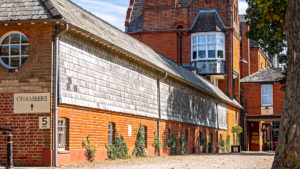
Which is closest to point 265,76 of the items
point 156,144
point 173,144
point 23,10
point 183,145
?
point 183,145

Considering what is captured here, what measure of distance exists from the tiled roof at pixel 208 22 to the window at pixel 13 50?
29728mm

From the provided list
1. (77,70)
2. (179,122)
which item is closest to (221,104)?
(179,122)

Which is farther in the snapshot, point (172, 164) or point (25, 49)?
point (172, 164)

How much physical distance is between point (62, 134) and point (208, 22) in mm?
30551

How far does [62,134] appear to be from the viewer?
16.6 m

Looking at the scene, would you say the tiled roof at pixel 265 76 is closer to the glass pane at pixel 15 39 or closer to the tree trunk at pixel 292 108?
the glass pane at pixel 15 39

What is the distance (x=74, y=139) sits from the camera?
56.3 ft

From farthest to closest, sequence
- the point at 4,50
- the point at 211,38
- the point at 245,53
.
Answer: the point at 245,53 < the point at 211,38 < the point at 4,50

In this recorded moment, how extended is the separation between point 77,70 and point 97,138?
3.13 meters

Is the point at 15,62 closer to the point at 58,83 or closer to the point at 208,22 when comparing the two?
the point at 58,83

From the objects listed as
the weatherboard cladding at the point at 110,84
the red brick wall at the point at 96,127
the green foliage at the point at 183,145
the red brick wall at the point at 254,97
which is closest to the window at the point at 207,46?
the red brick wall at the point at 254,97

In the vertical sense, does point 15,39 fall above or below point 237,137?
above

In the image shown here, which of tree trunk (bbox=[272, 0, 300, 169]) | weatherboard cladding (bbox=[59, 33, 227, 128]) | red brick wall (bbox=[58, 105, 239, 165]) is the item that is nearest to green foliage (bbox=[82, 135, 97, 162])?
red brick wall (bbox=[58, 105, 239, 165])

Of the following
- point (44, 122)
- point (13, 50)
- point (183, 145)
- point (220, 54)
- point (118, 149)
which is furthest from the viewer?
point (220, 54)
